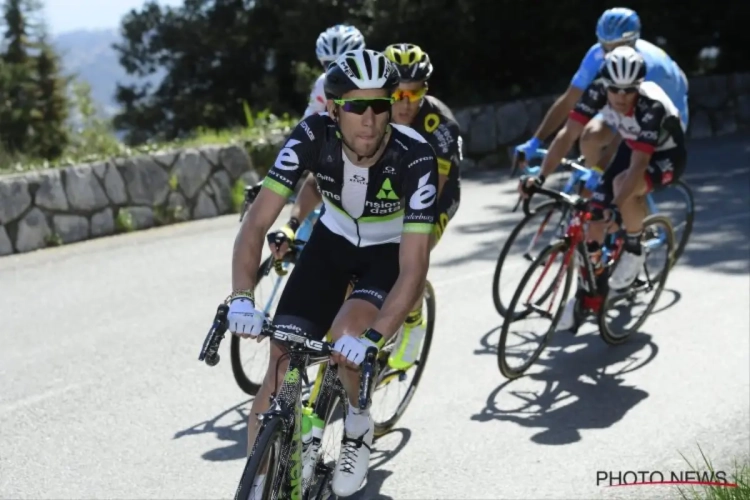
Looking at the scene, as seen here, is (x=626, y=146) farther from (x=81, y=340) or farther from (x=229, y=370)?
(x=81, y=340)

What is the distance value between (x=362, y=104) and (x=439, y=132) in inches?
82.1

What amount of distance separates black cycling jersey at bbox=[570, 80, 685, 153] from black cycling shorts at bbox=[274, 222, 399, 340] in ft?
10.3

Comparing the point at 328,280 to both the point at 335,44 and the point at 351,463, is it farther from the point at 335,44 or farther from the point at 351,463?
the point at 335,44

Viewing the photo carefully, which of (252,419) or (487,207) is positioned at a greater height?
(252,419)

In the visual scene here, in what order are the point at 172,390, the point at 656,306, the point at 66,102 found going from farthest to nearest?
the point at 66,102 → the point at 656,306 → the point at 172,390

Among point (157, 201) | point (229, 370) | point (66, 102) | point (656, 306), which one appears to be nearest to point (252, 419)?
point (229, 370)

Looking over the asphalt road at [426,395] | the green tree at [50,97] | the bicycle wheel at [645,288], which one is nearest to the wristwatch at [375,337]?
the asphalt road at [426,395]

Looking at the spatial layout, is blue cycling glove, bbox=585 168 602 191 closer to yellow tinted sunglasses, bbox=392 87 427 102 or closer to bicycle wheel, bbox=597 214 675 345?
bicycle wheel, bbox=597 214 675 345

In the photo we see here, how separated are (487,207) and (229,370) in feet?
20.5

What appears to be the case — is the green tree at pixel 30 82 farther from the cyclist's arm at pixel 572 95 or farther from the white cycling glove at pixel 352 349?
the white cycling glove at pixel 352 349

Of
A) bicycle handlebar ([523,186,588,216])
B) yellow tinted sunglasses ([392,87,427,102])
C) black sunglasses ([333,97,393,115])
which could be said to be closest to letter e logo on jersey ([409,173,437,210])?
black sunglasses ([333,97,393,115])

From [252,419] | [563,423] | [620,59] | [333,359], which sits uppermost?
[620,59]

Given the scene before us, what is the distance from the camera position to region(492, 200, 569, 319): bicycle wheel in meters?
8.35

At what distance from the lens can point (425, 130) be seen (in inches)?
256
